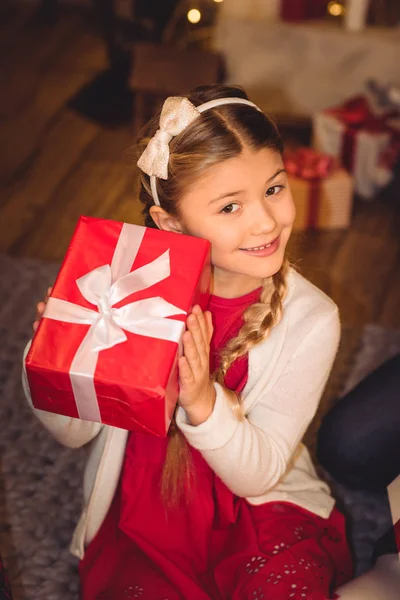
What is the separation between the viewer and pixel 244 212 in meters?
1.14

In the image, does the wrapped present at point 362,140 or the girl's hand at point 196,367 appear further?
the wrapped present at point 362,140

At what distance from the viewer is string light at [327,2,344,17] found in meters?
2.85

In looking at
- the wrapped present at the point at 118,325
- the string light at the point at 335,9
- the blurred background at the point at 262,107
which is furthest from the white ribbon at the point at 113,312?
the string light at the point at 335,9

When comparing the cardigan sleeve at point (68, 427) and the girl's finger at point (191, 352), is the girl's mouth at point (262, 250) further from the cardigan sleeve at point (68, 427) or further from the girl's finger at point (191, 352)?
the cardigan sleeve at point (68, 427)

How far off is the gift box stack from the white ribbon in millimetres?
1724

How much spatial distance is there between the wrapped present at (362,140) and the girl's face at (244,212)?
4.91 feet

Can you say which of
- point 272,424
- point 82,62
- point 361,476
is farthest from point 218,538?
point 82,62

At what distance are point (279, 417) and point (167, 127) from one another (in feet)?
Answer: 1.65

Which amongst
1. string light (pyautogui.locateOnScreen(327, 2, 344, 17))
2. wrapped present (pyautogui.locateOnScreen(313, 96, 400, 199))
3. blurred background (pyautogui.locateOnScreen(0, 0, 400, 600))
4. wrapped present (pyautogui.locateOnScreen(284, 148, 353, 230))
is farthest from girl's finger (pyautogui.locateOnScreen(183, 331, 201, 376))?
string light (pyautogui.locateOnScreen(327, 2, 344, 17))

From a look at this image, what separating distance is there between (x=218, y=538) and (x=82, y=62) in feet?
8.85

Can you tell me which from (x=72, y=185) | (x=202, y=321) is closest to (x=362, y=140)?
(x=72, y=185)

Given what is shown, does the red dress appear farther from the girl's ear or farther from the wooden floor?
the wooden floor

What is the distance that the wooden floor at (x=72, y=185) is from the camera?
2.34 m

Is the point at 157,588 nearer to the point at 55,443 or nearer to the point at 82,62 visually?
the point at 55,443
